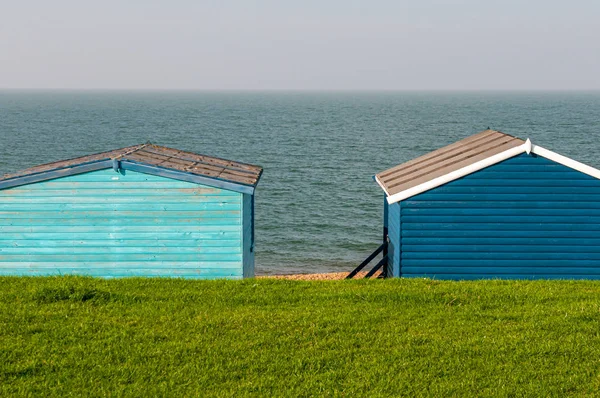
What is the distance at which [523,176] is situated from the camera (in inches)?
636

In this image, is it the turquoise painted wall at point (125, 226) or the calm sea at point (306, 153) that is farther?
the calm sea at point (306, 153)

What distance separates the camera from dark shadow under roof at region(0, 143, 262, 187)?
1630cm

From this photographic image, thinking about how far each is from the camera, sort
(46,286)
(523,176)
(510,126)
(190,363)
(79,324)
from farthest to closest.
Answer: (510,126) → (523,176) → (46,286) → (79,324) → (190,363)

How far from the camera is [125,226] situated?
53.7 ft

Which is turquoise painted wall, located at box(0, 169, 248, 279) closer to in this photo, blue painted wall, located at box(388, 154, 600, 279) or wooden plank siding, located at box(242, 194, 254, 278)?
wooden plank siding, located at box(242, 194, 254, 278)

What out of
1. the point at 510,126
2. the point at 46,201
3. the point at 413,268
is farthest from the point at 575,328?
the point at 510,126

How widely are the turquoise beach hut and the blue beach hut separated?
3.43 meters

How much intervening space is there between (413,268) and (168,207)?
4992 millimetres

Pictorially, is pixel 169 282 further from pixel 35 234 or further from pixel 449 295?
pixel 449 295

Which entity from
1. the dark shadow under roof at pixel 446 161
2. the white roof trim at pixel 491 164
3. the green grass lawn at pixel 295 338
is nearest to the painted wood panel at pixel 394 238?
the white roof trim at pixel 491 164

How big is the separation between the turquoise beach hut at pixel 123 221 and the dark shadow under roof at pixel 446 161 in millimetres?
3460

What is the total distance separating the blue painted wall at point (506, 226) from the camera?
16188 millimetres

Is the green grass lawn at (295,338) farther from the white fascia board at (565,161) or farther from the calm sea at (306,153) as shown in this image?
the calm sea at (306,153)

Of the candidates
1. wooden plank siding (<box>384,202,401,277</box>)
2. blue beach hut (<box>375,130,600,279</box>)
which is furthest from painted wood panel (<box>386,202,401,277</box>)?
blue beach hut (<box>375,130,600,279</box>)
